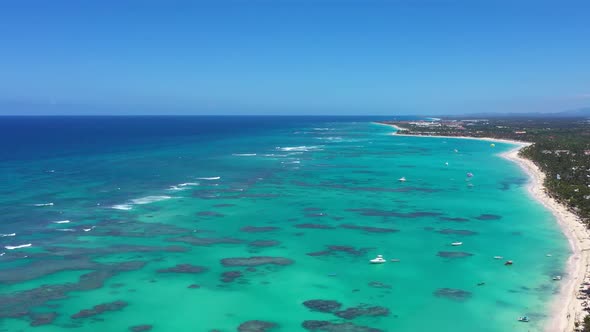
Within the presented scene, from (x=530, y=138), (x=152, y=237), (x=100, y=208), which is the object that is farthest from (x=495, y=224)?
(x=530, y=138)

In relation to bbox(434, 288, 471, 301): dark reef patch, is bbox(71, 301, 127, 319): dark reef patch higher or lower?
higher

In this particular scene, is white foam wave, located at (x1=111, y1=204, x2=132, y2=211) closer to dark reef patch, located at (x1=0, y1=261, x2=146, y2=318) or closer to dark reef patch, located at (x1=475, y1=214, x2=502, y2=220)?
dark reef patch, located at (x1=0, y1=261, x2=146, y2=318)

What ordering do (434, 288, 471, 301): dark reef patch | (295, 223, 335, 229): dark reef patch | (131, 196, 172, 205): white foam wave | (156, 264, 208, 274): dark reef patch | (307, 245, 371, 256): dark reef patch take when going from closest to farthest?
1. (434, 288, 471, 301): dark reef patch
2. (156, 264, 208, 274): dark reef patch
3. (307, 245, 371, 256): dark reef patch
4. (295, 223, 335, 229): dark reef patch
5. (131, 196, 172, 205): white foam wave

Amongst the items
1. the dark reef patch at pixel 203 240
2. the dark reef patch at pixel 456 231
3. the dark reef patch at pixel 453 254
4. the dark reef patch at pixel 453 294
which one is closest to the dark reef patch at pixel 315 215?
the dark reef patch at pixel 203 240

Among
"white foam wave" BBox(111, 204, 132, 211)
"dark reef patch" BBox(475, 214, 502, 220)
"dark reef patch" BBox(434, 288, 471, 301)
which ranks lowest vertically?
"dark reef patch" BBox(434, 288, 471, 301)

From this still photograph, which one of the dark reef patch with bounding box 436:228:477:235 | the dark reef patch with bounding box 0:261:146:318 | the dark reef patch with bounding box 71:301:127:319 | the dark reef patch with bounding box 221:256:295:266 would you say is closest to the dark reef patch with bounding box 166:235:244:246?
the dark reef patch with bounding box 221:256:295:266

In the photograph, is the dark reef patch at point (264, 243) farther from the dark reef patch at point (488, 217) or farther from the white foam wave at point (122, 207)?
the dark reef patch at point (488, 217)
